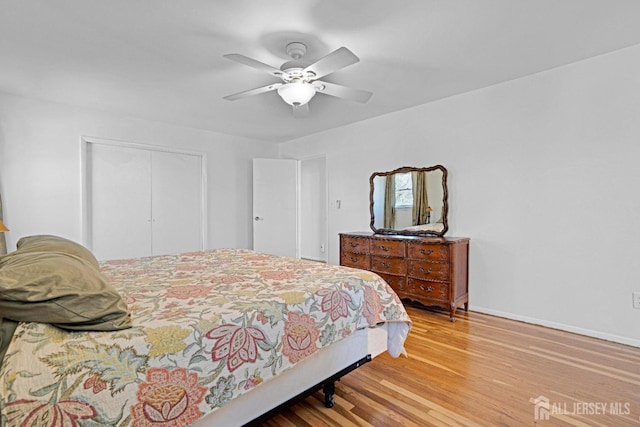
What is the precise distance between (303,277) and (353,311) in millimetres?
342

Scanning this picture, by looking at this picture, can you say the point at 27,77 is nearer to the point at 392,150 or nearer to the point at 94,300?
the point at 94,300

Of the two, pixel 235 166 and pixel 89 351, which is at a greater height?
pixel 235 166

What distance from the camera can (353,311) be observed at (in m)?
1.67

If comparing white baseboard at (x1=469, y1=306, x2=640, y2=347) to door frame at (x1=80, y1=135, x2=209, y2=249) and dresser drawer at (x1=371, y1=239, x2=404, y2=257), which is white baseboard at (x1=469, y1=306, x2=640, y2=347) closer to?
dresser drawer at (x1=371, y1=239, x2=404, y2=257)

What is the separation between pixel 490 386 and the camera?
1885 mm

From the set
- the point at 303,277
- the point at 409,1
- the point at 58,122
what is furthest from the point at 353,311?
the point at 58,122

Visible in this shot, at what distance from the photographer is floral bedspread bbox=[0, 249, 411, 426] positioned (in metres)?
0.83

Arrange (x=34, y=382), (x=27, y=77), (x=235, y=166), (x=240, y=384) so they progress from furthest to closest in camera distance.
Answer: (x=235, y=166), (x=27, y=77), (x=240, y=384), (x=34, y=382)

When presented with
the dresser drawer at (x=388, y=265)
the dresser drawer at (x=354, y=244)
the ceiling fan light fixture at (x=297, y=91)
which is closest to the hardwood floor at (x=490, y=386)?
the dresser drawer at (x=388, y=265)

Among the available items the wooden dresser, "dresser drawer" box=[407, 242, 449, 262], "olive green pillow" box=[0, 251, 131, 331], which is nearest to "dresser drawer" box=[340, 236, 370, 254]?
the wooden dresser

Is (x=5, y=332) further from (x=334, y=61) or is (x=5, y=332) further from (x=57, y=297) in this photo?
(x=334, y=61)

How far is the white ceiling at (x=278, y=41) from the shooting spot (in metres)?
1.91

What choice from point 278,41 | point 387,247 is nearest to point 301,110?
point 278,41

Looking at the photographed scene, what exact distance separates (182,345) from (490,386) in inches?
70.9
